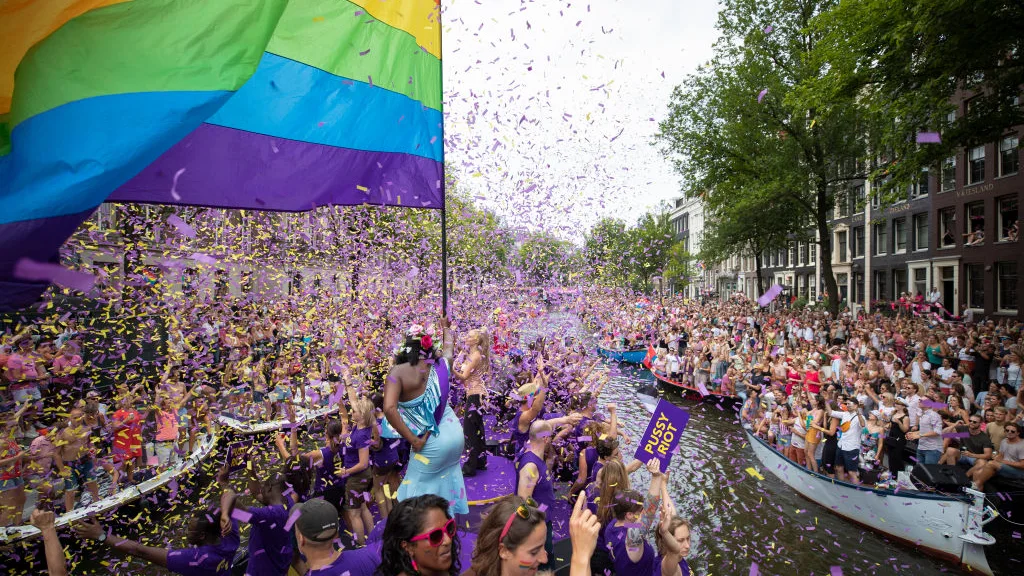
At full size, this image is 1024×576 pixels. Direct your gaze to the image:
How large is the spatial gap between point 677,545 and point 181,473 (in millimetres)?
9360

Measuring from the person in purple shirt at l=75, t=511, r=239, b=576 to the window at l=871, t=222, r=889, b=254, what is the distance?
42464 millimetres

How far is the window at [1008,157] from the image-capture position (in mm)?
25375

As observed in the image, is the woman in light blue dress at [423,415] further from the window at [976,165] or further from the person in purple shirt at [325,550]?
the window at [976,165]

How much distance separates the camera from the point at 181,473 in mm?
9836

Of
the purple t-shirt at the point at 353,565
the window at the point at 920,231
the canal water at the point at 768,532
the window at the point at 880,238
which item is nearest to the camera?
the purple t-shirt at the point at 353,565

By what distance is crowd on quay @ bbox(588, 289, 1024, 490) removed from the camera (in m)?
10.3

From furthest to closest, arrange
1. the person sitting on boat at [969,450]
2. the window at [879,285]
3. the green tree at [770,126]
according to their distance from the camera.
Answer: the window at [879,285]
the green tree at [770,126]
the person sitting on boat at [969,450]

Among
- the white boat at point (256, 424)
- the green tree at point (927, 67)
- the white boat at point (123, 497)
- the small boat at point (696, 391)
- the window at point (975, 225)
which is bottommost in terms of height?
the small boat at point (696, 391)

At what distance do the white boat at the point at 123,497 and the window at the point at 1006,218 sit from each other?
32821 millimetres

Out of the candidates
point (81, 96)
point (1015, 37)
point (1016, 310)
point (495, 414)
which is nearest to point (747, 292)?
point (1016, 310)

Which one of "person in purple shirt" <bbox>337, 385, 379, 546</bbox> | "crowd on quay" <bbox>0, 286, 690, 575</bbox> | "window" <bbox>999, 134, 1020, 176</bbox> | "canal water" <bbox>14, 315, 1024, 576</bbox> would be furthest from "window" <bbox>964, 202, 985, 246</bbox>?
"person in purple shirt" <bbox>337, 385, 379, 546</bbox>

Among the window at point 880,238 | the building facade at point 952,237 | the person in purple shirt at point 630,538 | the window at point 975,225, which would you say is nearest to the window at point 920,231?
the building facade at point 952,237

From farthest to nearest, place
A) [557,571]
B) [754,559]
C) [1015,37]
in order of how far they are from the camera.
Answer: [1015,37] → [754,559] → [557,571]

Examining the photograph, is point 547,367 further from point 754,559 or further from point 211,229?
point 211,229
